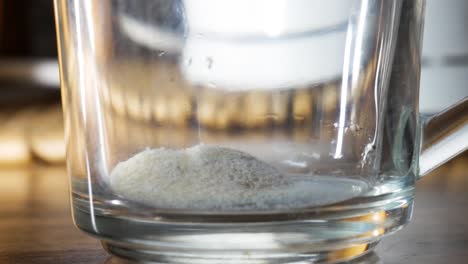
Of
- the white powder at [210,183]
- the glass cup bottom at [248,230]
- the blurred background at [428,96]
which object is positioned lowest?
the blurred background at [428,96]

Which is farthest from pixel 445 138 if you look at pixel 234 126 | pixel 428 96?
pixel 428 96

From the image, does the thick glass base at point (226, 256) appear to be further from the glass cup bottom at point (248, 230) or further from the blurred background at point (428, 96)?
the blurred background at point (428, 96)

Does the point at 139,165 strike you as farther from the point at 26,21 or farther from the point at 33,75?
the point at 26,21

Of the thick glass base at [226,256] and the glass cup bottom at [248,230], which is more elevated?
the glass cup bottom at [248,230]

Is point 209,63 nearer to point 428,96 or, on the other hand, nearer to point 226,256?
Result: point 226,256

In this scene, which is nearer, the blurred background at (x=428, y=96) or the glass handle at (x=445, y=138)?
the glass handle at (x=445, y=138)

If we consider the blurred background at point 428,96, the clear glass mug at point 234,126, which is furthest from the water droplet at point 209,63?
the blurred background at point 428,96

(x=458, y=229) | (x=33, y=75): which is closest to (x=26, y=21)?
(x=33, y=75)
